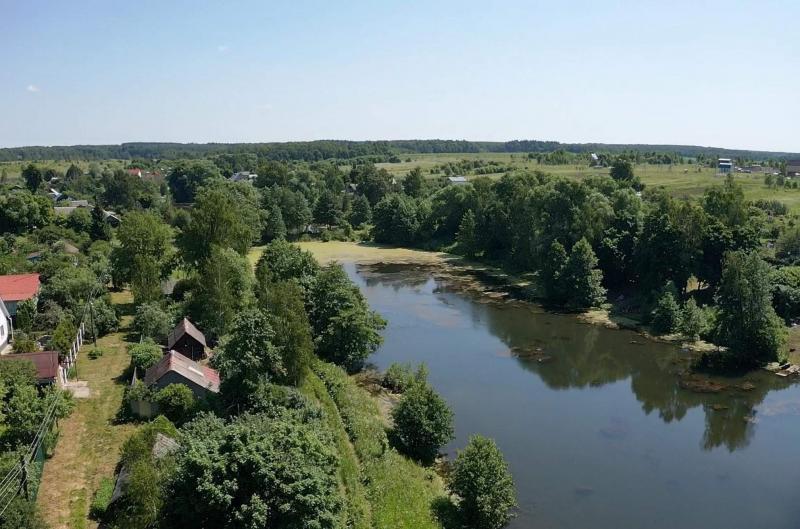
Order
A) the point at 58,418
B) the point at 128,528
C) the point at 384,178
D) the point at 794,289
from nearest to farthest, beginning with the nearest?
the point at 128,528, the point at 58,418, the point at 794,289, the point at 384,178

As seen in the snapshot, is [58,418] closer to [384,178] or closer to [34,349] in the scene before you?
[34,349]

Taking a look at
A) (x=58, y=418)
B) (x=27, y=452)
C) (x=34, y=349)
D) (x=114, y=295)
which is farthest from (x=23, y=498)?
(x=114, y=295)

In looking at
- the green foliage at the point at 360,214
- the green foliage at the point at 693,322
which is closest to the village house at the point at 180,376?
the green foliage at the point at 693,322

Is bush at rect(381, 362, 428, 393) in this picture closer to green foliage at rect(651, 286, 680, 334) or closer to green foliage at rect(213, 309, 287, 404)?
green foliage at rect(213, 309, 287, 404)

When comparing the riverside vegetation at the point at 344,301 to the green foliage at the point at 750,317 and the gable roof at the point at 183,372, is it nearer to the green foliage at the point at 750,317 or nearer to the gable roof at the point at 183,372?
the green foliage at the point at 750,317

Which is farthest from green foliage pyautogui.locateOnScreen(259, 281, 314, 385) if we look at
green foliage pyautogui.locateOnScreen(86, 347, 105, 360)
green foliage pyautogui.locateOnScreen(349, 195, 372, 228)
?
green foliage pyautogui.locateOnScreen(349, 195, 372, 228)

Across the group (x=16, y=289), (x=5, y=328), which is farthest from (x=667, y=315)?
(x=16, y=289)
